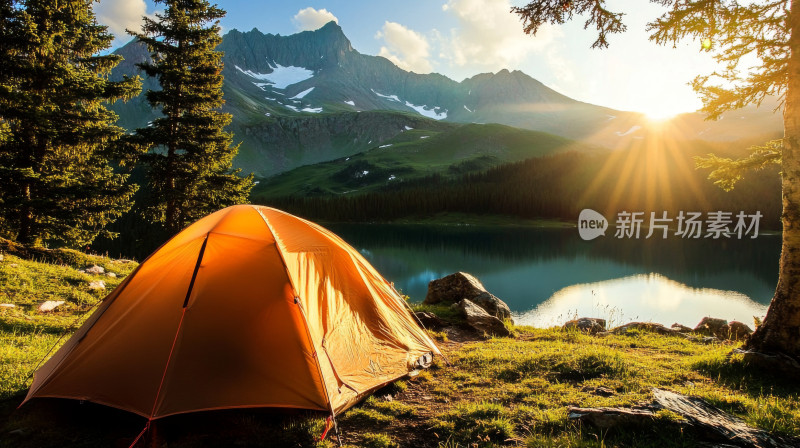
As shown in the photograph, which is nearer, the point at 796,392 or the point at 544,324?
the point at 796,392

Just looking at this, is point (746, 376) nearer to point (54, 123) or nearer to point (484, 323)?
Result: point (484, 323)

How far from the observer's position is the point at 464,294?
15039 mm

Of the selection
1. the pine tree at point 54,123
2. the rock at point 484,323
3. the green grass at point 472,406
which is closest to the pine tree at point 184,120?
the pine tree at point 54,123

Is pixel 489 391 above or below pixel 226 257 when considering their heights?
below

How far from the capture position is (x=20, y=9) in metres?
15.8

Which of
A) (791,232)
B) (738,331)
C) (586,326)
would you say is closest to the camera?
(791,232)

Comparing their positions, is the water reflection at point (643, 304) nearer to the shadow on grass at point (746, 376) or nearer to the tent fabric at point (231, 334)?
the shadow on grass at point (746, 376)

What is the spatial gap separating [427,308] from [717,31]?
10604 millimetres

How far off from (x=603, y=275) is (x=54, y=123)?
44.2m

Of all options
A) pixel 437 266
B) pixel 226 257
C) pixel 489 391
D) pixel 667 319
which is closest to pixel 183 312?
pixel 226 257

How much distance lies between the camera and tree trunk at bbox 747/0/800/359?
762 centimetres

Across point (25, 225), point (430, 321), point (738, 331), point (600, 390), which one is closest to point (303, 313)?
point (600, 390)

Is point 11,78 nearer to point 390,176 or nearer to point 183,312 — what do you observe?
point 183,312

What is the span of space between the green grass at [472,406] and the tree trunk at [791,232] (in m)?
0.91
